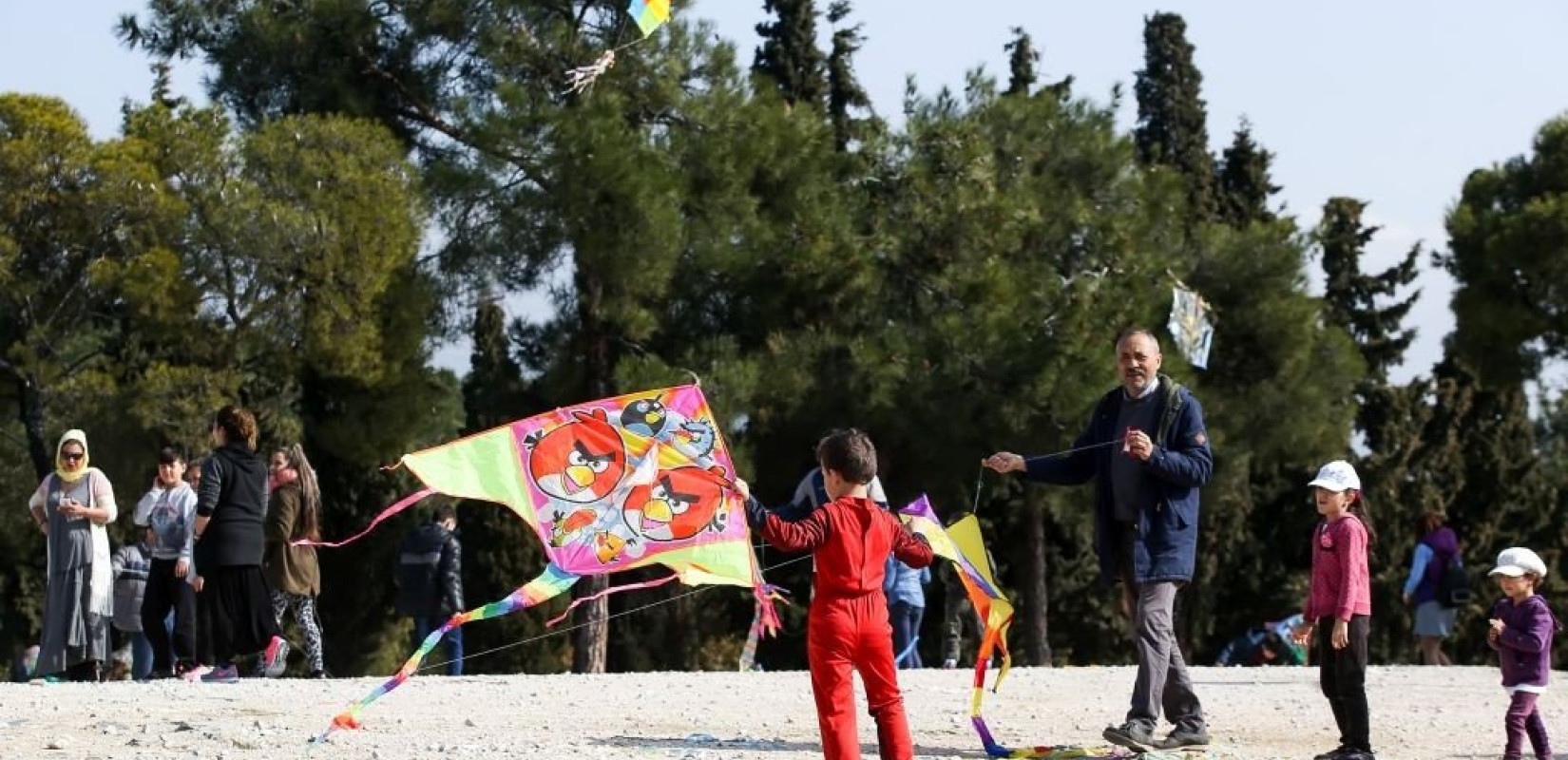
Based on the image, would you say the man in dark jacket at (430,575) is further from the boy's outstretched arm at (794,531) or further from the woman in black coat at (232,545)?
the boy's outstretched arm at (794,531)

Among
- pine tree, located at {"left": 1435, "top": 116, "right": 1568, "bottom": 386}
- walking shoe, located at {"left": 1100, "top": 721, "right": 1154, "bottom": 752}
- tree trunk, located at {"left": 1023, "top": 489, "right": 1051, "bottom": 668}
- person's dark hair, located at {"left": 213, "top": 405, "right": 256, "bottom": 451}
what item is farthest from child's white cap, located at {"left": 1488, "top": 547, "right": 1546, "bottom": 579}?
pine tree, located at {"left": 1435, "top": 116, "right": 1568, "bottom": 386}

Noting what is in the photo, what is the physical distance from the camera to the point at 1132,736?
363 inches

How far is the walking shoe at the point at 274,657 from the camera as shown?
14289 millimetres

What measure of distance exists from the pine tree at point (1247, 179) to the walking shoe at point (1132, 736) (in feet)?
104

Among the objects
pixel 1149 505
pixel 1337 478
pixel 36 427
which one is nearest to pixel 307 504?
pixel 1149 505

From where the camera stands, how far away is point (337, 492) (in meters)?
30.1

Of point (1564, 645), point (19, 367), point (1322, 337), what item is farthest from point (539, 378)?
point (1564, 645)

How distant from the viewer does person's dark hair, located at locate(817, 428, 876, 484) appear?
7.86 metres

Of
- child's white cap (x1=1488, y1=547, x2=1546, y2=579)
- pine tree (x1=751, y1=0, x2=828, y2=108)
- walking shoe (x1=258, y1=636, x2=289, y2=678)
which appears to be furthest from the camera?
pine tree (x1=751, y1=0, x2=828, y2=108)

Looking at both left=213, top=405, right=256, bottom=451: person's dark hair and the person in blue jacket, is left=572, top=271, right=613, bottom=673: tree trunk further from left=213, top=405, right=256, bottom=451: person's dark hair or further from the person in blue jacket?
left=213, top=405, right=256, bottom=451: person's dark hair

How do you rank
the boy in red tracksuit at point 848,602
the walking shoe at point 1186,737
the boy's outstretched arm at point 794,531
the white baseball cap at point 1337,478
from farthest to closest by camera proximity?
the white baseball cap at point 1337,478
the walking shoe at point 1186,737
the boy in red tracksuit at point 848,602
the boy's outstretched arm at point 794,531

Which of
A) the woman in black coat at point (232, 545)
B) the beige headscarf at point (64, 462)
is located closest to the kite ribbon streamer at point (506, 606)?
the woman in black coat at point (232, 545)

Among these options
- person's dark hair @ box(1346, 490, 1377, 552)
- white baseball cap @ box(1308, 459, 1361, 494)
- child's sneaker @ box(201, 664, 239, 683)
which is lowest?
child's sneaker @ box(201, 664, 239, 683)

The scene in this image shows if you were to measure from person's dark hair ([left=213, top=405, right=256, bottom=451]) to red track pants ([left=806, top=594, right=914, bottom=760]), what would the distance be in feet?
21.9
